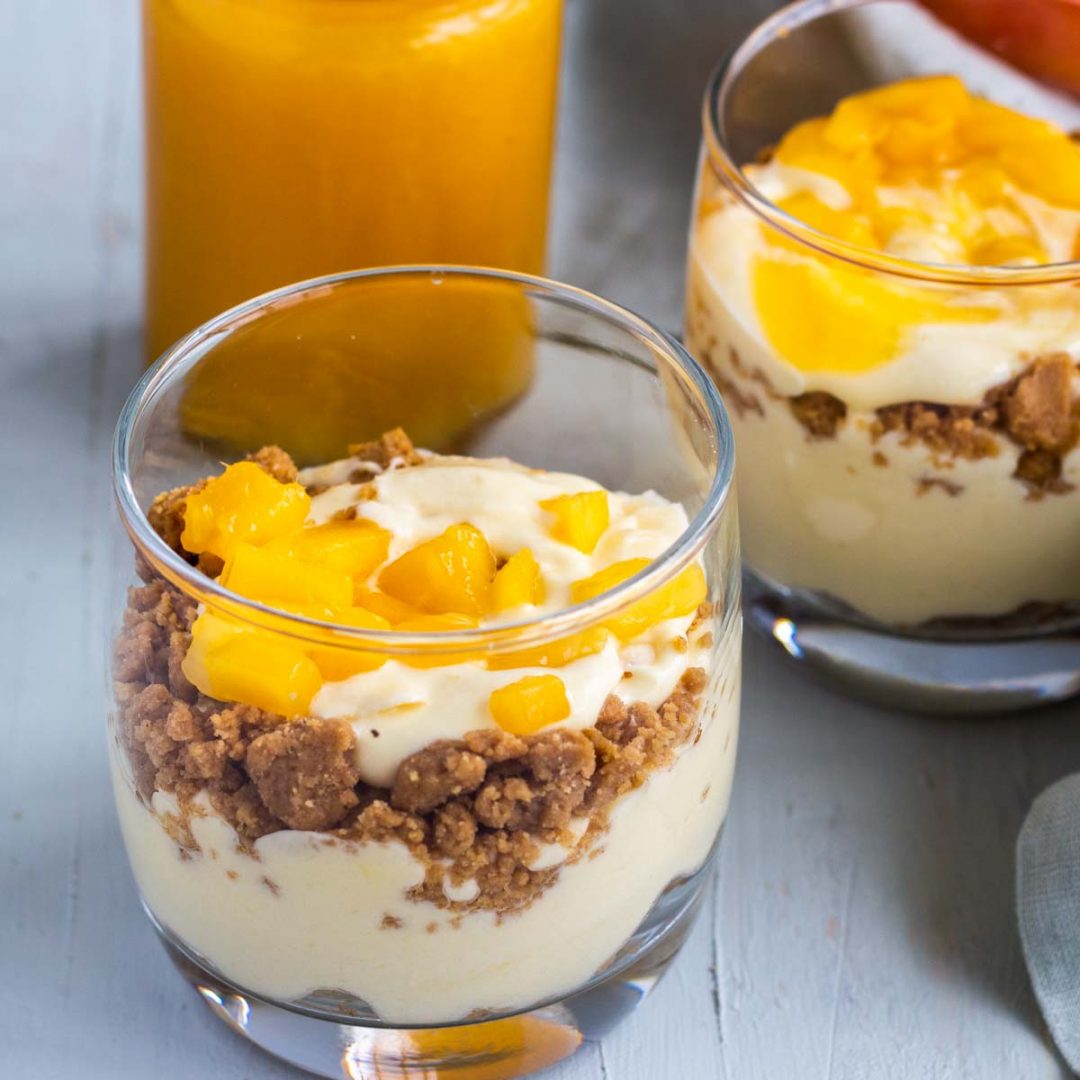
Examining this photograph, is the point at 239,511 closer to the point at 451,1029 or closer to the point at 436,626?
the point at 436,626

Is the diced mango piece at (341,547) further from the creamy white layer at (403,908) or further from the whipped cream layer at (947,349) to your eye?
the whipped cream layer at (947,349)

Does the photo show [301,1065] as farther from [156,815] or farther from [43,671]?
[43,671]

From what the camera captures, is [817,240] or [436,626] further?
[817,240]

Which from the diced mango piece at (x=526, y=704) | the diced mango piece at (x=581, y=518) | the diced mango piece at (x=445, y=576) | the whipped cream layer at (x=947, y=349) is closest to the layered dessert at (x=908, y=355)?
the whipped cream layer at (x=947, y=349)

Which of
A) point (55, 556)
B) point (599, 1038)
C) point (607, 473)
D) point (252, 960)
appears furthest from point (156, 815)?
point (55, 556)

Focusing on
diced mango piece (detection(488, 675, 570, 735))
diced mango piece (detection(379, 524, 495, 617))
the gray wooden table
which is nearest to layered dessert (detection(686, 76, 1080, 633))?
the gray wooden table

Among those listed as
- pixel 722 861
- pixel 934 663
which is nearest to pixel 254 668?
pixel 722 861

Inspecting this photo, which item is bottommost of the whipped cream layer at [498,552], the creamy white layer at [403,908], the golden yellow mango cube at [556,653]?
the creamy white layer at [403,908]
